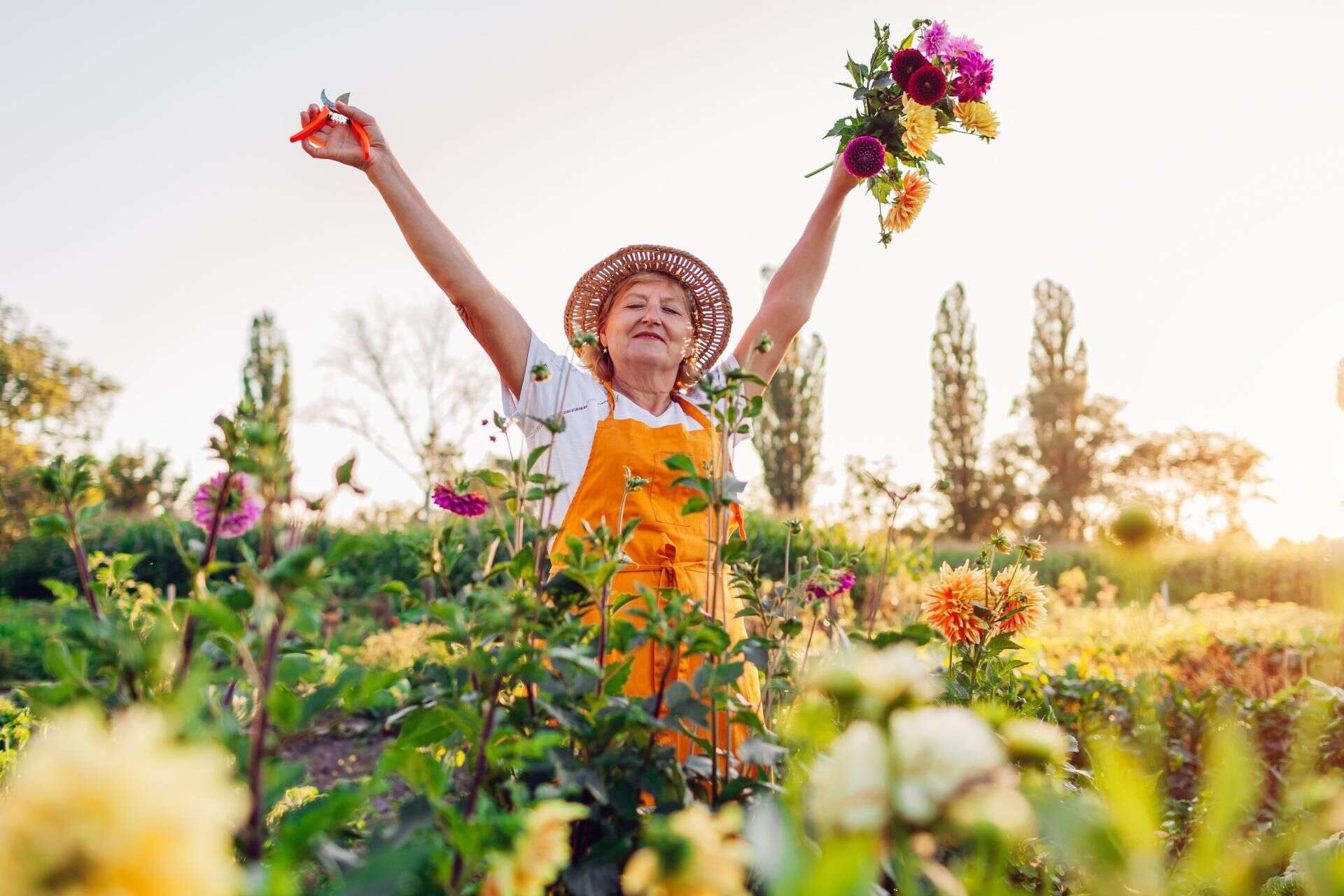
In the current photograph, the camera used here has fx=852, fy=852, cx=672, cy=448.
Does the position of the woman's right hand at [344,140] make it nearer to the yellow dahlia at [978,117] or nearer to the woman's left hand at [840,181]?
the woman's left hand at [840,181]

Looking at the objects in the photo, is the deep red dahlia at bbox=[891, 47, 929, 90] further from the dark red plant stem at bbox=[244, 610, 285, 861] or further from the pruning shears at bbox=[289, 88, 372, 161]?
the dark red plant stem at bbox=[244, 610, 285, 861]

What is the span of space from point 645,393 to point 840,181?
0.81 m

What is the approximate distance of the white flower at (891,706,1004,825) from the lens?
0.37m

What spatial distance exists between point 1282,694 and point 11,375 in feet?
89.7

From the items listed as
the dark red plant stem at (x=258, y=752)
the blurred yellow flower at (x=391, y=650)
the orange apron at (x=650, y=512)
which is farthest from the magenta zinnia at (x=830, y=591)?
the blurred yellow flower at (x=391, y=650)

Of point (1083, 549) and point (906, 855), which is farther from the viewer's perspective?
point (1083, 549)

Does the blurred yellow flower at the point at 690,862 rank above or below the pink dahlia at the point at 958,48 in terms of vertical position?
below

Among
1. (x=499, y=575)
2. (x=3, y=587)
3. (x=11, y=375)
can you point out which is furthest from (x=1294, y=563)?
(x=11, y=375)

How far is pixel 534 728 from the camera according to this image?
2.82ft

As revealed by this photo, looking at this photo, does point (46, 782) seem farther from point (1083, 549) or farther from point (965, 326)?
point (965, 326)

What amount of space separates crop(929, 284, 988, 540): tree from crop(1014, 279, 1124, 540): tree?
452 centimetres

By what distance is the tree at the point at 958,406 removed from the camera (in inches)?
1027

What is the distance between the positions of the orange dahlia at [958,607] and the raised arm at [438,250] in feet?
3.78

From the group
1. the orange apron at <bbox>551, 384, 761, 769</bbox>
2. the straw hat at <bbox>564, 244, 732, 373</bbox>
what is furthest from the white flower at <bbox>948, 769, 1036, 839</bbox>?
the straw hat at <bbox>564, 244, 732, 373</bbox>
